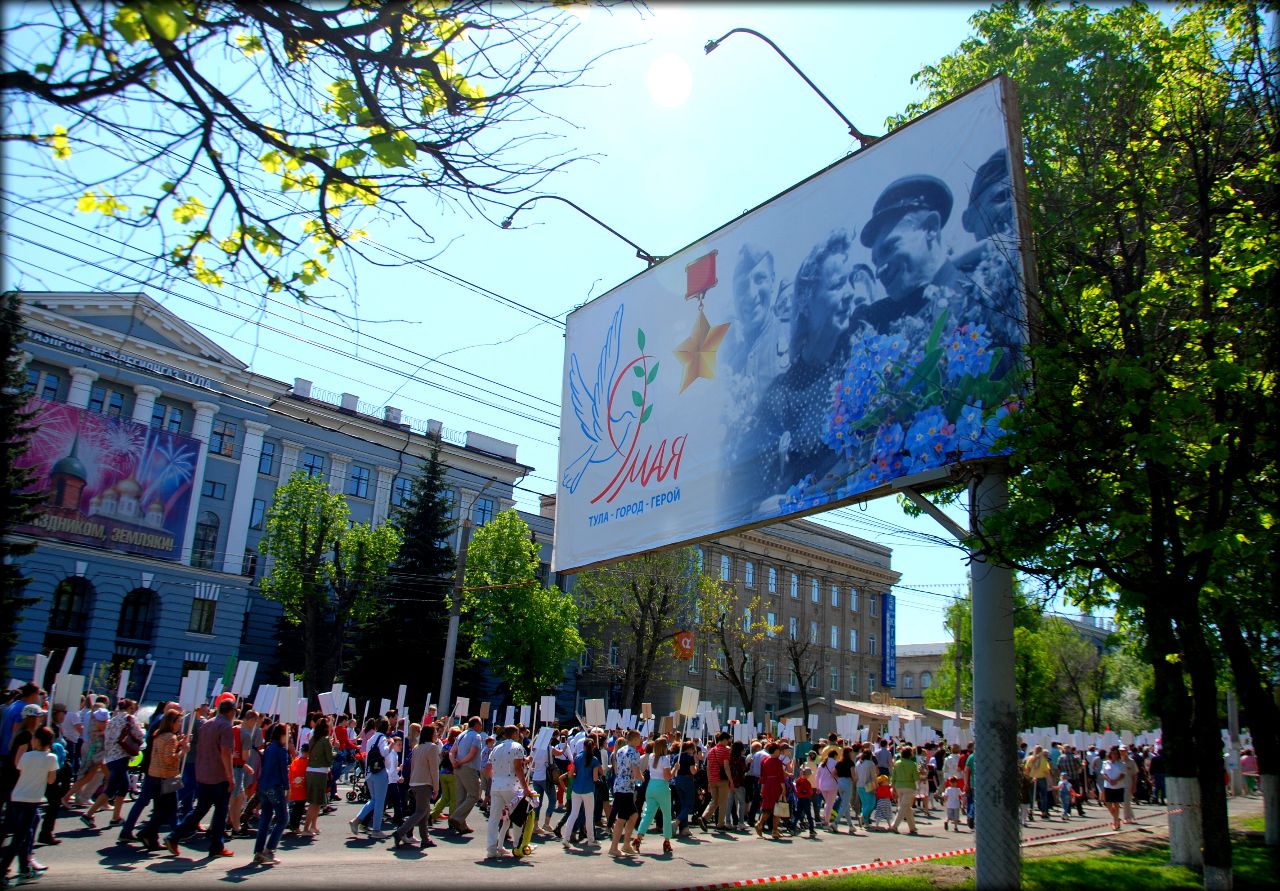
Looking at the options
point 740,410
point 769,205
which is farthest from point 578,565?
point 769,205

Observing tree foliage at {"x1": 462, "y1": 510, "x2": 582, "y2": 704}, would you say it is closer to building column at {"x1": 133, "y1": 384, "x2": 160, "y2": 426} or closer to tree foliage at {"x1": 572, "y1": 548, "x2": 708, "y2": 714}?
tree foliage at {"x1": 572, "y1": 548, "x2": 708, "y2": 714}

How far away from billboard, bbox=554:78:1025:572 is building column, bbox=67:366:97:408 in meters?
32.9

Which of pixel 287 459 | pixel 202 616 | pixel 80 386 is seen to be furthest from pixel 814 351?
pixel 287 459

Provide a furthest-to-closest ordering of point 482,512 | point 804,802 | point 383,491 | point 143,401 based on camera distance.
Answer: point 482,512, point 383,491, point 143,401, point 804,802

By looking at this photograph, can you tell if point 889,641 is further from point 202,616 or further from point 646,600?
point 202,616

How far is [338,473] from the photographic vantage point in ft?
170

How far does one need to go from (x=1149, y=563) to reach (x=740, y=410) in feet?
18.5

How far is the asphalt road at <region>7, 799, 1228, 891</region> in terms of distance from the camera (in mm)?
10227

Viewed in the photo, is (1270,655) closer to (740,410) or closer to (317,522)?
(740,410)

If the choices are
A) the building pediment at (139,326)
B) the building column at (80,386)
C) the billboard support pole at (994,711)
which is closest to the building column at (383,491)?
the building pediment at (139,326)

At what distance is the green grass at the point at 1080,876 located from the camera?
1096 centimetres

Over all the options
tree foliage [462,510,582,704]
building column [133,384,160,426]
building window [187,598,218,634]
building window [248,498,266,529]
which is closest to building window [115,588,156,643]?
building window [187,598,218,634]

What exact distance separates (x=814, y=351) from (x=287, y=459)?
1671 inches

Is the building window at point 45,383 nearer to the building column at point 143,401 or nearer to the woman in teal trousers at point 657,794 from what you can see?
the building column at point 143,401
